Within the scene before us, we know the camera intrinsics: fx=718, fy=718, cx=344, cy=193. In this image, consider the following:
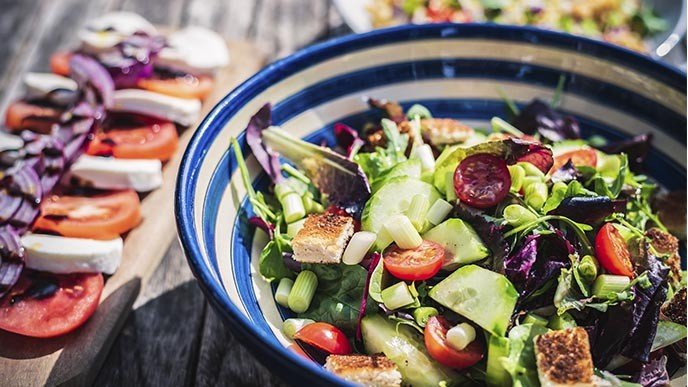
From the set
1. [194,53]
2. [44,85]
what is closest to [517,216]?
[194,53]

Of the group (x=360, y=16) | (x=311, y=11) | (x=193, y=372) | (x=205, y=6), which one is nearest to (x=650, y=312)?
(x=193, y=372)

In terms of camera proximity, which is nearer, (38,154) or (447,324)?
(447,324)

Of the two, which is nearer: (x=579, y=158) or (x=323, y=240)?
(x=323, y=240)

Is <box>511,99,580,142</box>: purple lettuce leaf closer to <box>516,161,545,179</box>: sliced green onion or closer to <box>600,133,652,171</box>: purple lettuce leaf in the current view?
<box>600,133,652,171</box>: purple lettuce leaf

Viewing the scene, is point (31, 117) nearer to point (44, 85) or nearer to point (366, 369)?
point (44, 85)

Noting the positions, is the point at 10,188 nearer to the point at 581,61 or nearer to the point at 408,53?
the point at 408,53

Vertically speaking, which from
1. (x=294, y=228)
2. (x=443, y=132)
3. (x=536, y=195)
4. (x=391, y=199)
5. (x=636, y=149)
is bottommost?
(x=294, y=228)
